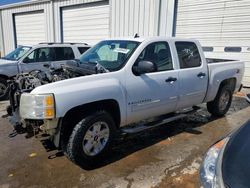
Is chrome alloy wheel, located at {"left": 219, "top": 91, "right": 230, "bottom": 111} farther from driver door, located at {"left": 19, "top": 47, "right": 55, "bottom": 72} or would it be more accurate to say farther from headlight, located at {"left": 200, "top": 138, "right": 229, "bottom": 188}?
driver door, located at {"left": 19, "top": 47, "right": 55, "bottom": 72}

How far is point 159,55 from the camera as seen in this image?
454 cm

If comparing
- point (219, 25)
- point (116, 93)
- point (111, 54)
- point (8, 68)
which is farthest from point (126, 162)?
point (219, 25)

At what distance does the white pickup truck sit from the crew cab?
3.99 meters

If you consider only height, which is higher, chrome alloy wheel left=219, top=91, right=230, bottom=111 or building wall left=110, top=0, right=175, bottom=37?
building wall left=110, top=0, right=175, bottom=37

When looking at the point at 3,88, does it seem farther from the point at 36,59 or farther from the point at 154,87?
the point at 154,87

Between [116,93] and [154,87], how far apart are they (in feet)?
2.71

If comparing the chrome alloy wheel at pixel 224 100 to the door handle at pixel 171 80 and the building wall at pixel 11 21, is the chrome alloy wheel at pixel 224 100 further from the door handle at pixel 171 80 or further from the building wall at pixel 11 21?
the building wall at pixel 11 21

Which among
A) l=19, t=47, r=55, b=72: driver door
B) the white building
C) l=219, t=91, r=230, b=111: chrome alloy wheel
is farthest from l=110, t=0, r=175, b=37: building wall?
l=219, t=91, r=230, b=111: chrome alloy wheel

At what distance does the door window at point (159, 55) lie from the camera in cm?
430

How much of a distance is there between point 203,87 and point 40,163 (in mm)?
3532

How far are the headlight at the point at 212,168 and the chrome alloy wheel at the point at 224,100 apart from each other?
3.80 m

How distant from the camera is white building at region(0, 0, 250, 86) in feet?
30.6

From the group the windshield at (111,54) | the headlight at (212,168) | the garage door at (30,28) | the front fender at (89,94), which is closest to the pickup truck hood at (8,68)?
the windshield at (111,54)

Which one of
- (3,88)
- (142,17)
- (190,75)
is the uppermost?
(142,17)
